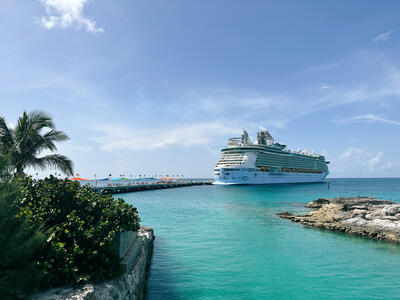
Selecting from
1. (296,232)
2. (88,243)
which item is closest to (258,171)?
(296,232)

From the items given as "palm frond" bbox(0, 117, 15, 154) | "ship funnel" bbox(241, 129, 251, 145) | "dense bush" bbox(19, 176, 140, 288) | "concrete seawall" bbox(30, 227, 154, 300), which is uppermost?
"ship funnel" bbox(241, 129, 251, 145)

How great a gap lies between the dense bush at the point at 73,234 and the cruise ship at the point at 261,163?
248ft

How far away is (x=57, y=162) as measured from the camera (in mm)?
14305

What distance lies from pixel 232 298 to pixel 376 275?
7.36 meters

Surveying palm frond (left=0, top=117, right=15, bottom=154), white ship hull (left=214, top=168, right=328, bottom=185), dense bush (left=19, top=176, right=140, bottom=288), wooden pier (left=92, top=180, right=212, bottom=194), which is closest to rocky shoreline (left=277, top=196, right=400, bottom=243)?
dense bush (left=19, top=176, right=140, bottom=288)

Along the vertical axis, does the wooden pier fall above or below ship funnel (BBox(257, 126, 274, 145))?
below

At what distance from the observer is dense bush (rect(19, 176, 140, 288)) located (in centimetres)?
611

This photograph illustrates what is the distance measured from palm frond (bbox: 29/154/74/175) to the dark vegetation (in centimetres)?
180

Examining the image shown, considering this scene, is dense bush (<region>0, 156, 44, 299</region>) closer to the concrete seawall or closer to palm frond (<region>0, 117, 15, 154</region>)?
the concrete seawall

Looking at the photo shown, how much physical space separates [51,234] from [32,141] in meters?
9.36

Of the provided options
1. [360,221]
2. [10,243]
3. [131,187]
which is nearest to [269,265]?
[10,243]

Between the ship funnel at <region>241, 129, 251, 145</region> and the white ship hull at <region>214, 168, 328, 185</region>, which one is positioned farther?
the ship funnel at <region>241, 129, 251, 145</region>

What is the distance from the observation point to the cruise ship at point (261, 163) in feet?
274

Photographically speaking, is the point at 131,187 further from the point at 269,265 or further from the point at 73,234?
the point at 73,234
